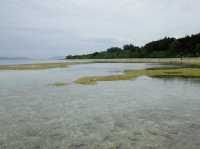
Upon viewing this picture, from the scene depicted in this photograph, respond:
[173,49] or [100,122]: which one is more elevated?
[173,49]

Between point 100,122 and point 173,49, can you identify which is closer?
point 100,122

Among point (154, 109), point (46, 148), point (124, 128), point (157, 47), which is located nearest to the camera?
point (46, 148)

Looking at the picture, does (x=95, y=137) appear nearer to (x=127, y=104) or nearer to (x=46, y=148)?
(x=46, y=148)

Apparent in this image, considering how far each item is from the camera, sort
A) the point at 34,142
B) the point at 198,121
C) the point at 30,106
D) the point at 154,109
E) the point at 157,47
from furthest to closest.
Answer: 1. the point at 157,47
2. the point at 30,106
3. the point at 154,109
4. the point at 198,121
5. the point at 34,142

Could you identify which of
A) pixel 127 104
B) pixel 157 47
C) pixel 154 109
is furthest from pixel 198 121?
pixel 157 47

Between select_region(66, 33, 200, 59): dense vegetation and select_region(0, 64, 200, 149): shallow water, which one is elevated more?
select_region(66, 33, 200, 59): dense vegetation

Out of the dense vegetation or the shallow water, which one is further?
the dense vegetation

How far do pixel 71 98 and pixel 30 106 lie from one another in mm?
2962

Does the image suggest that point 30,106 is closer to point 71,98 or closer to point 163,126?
point 71,98

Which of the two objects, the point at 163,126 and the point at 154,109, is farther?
the point at 154,109

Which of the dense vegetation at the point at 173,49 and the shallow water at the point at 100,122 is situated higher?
the dense vegetation at the point at 173,49

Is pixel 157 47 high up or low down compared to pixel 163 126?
up

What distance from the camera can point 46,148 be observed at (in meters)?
6.38

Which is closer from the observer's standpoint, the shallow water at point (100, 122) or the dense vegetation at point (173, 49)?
the shallow water at point (100, 122)
